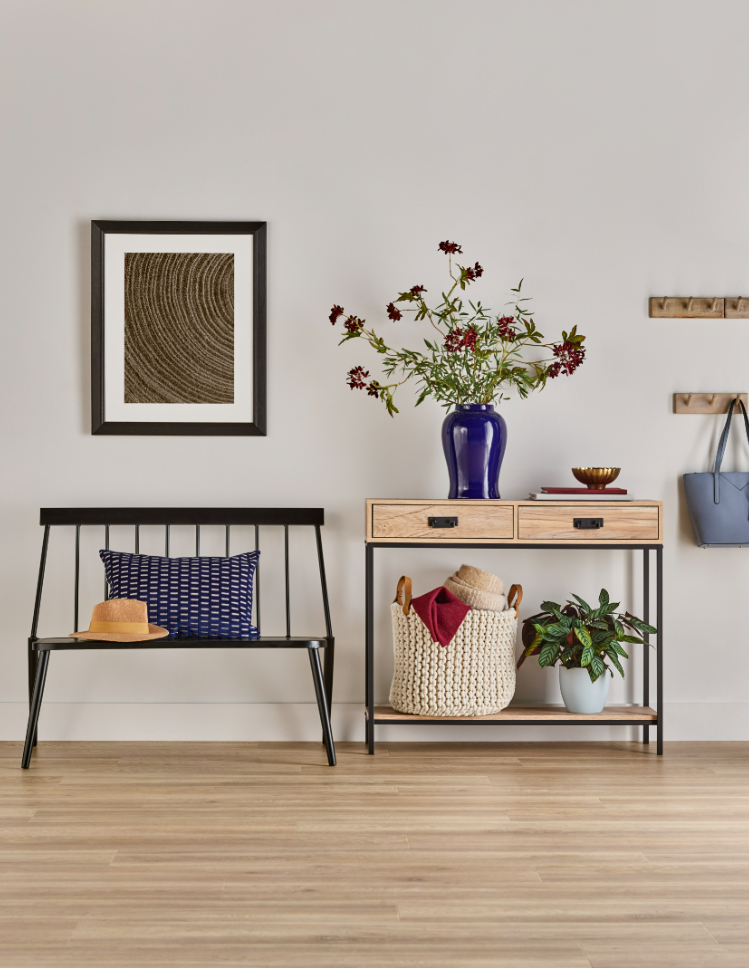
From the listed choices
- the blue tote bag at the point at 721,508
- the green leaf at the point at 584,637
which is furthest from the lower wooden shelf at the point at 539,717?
the blue tote bag at the point at 721,508

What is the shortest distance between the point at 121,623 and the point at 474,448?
1192 mm

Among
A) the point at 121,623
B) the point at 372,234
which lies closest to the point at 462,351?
the point at 372,234

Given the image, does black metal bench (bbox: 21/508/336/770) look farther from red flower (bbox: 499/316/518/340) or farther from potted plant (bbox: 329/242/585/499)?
red flower (bbox: 499/316/518/340)

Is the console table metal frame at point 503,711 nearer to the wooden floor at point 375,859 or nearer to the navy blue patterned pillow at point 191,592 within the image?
the wooden floor at point 375,859

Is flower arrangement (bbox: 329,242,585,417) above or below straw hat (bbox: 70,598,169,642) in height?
above

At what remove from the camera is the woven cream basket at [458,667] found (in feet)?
8.73

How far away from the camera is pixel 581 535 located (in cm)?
265

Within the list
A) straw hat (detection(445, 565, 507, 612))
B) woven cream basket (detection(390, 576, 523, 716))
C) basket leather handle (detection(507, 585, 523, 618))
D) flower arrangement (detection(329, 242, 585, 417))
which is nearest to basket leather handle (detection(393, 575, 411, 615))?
woven cream basket (detection(390, 576, 523, 716))

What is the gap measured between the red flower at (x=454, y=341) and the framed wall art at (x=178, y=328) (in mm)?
655

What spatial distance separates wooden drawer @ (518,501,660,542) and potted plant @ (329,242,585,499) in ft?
0.52

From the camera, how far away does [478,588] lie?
2.75 metres

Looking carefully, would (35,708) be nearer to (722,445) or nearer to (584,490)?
(584,490)

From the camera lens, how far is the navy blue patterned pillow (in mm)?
2643

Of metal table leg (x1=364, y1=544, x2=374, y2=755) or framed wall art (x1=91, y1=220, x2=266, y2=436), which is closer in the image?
metal table leg (x1=364, y1=544, x2=374, y2=755)
